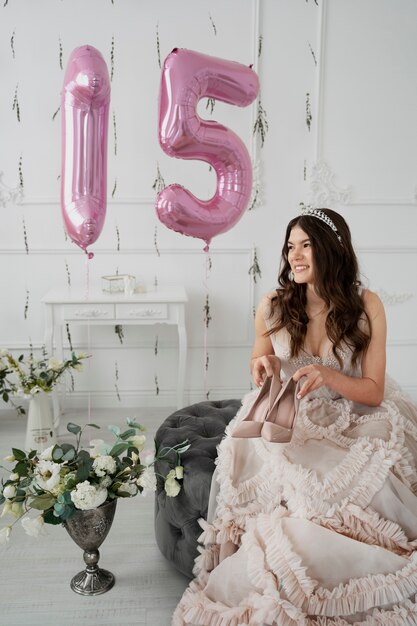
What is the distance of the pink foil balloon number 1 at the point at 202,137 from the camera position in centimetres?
208

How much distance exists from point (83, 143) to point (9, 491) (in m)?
1.20

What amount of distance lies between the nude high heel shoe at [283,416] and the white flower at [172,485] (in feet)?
1.05

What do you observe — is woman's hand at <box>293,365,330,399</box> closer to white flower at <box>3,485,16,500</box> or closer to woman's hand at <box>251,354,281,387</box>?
woman's hand at <box>251,354,281,387</box>

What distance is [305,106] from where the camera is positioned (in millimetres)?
3727

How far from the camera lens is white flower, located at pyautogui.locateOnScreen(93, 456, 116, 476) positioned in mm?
1723

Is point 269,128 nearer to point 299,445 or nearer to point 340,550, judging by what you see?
point 299,445

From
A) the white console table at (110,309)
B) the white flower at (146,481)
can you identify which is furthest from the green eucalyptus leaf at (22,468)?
the white console table at (110,309)

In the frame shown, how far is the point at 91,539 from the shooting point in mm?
1839

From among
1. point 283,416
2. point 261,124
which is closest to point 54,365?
point 283,416

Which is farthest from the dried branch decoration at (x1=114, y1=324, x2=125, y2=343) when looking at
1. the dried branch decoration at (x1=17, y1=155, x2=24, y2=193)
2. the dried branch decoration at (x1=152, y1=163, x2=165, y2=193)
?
the dried branch decoration at (x1=17, y1=155, x2=24, y2=193)

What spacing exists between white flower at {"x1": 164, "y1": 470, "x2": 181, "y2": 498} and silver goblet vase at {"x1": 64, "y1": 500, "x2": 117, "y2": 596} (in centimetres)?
17

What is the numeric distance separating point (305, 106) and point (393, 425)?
8.29 feet

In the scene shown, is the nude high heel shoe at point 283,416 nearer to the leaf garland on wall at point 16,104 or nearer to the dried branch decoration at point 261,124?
the dried branch decoration at point 261,124

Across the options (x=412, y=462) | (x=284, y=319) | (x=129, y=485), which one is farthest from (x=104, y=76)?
(x=412, y=462)
